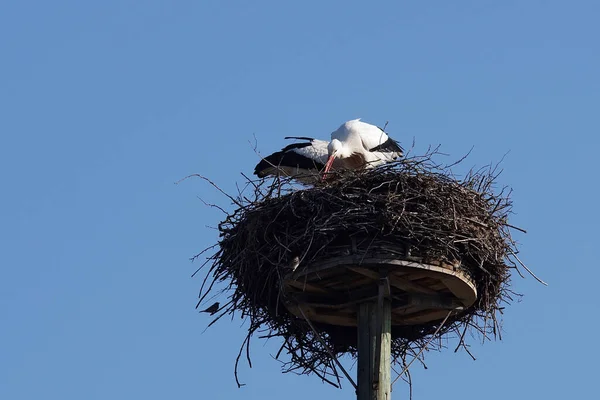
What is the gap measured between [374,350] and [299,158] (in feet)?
15.5

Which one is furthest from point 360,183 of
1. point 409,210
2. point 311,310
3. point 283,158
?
point 283,158

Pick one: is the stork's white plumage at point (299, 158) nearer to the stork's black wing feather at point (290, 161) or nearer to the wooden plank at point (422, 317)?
the stork's black wing feather at point (290, 161)

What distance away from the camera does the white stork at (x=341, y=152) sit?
46.0 ft

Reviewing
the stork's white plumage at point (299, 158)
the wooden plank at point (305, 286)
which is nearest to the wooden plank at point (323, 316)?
the wooden plank at point (305, 286)

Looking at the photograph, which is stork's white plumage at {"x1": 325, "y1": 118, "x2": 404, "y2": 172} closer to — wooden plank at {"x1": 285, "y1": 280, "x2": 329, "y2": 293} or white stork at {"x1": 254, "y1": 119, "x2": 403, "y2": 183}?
white stork at {"x1": 254, "y1": 119, "x2": 403, "y2": 183}

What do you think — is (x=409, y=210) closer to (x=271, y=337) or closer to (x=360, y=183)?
(x=360, y=183)

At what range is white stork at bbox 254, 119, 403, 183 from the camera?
1402 centimetres

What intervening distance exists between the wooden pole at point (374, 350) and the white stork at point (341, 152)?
396 centimetres

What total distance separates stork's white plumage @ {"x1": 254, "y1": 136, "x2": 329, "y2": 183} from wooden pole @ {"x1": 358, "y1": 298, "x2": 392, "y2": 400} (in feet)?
12.8

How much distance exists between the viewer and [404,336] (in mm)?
11133

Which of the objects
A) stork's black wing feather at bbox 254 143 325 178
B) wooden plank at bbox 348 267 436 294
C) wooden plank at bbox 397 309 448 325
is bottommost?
wooden plank at bbox 348 267 436 294

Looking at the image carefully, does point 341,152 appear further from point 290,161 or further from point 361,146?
point 290,161

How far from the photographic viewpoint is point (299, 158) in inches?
558

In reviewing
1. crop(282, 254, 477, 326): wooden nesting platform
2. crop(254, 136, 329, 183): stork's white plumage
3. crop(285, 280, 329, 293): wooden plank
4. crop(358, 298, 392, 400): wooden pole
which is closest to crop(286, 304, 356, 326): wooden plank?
crop(282, 254, 477, 326): wooden nesting platform
